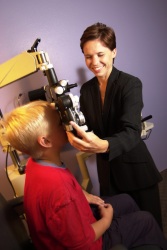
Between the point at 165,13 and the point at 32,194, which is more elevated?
the point at 165,13

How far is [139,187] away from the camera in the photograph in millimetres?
1283

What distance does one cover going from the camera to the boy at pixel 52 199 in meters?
0.74

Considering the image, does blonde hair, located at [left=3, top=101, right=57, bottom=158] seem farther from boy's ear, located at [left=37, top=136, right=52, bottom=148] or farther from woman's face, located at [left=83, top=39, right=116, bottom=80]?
woman's face, located at [left=83, top=39, right=116, bottom=80]

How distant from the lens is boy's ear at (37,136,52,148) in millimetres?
820

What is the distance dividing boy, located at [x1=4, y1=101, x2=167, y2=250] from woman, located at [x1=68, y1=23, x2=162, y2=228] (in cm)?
25

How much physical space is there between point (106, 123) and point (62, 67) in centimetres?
62

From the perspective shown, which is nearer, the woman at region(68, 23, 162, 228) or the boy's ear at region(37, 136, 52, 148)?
the boy's ear at region(37, 136, 52, 148)

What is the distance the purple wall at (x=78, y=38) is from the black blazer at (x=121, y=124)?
0.42m

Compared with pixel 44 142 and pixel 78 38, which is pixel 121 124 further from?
pixel 78 38

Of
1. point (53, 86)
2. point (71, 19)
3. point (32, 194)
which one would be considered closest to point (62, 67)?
point (71, 19)

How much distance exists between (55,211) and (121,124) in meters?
0.53

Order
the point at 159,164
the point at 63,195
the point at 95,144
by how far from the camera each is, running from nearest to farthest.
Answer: the point at 63,195, the point at 95,144, the point at 159,164

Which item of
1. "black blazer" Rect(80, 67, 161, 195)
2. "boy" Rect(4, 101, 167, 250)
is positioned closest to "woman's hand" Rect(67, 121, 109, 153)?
"boy" Rect(4, 101, 167, 250)

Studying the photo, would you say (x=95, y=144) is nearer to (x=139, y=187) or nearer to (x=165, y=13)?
(x=139, y=187)
